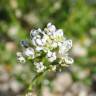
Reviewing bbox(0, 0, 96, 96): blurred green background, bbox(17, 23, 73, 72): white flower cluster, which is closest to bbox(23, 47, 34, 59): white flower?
bbox(17, 23, 73, 72): white flower cluster

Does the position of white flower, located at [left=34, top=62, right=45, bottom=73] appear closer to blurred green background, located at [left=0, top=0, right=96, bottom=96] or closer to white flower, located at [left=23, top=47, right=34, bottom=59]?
white flower, located at [left=23, top=47, right=34, bottom=59]

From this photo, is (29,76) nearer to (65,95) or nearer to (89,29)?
(65,95)

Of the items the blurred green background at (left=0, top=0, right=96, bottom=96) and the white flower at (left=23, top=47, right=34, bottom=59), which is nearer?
the white flower at (left=23, top=47, right=34, bottom=59)

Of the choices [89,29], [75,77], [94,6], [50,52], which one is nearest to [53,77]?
[75,77]

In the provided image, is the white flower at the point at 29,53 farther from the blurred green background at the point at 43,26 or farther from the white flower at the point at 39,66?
the blurred green background at the point at 43,26

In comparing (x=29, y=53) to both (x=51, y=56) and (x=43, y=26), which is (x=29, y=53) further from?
(x=43, y=26)

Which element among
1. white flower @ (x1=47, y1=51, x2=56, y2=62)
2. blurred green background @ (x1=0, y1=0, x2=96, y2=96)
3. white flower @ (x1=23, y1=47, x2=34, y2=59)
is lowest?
white flower @ (x1=47, y1=51, x2=56, y2=62)

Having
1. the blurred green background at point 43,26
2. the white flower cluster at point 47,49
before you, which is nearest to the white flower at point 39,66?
the white flower cluster at point 47,49

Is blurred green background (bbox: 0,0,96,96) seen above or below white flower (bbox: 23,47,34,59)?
above
